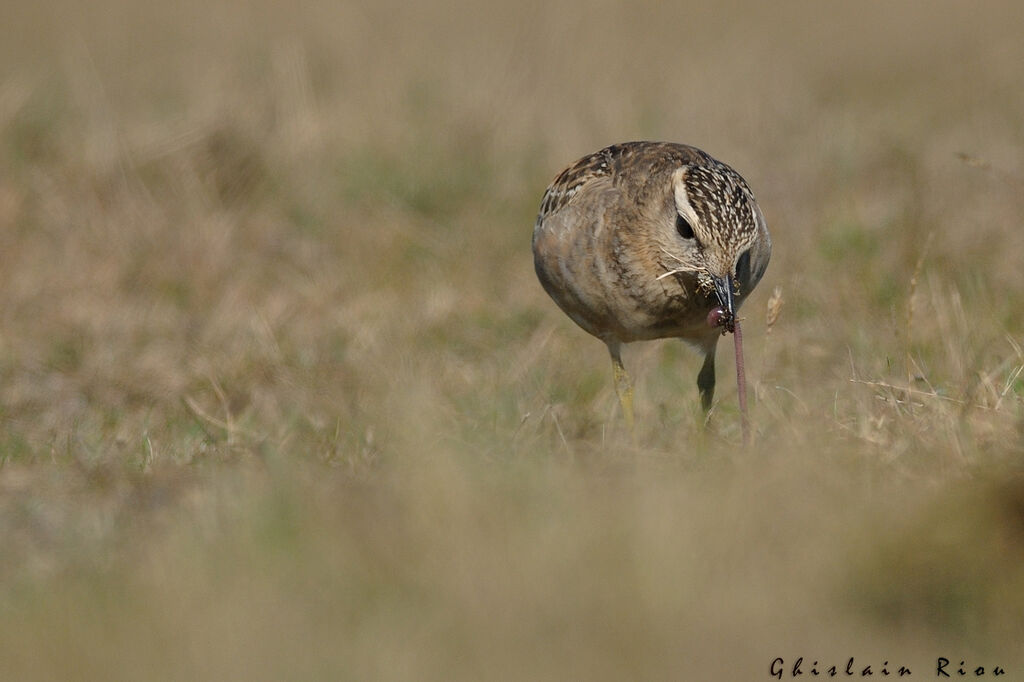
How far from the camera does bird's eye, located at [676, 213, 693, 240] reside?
18.8 ft

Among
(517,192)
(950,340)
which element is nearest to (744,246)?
(950,340)

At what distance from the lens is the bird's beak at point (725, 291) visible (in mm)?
5527

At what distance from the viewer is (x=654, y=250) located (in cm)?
585

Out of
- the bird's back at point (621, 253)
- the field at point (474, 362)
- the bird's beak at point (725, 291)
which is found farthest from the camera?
the bird's back at point (621, 253)

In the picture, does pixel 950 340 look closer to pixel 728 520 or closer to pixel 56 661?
pixel 728 520

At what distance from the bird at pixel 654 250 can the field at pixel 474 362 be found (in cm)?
32

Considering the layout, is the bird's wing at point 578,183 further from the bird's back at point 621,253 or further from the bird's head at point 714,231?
the bird's head at point 714,231

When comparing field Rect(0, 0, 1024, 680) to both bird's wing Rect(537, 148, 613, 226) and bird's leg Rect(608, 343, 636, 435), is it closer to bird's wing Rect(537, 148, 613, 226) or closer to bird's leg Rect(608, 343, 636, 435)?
bird's leg Rect(608, 343, 636, 435)

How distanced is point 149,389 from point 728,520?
4.11 m

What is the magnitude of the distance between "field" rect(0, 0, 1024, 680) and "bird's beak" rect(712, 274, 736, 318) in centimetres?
36

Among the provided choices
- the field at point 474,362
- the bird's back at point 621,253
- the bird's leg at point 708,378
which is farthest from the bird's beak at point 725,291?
the bird's leg at point 708,378

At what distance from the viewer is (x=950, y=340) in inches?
247

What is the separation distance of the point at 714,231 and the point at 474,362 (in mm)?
2481

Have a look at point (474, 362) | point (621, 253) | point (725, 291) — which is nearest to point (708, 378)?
point (621, 253)
